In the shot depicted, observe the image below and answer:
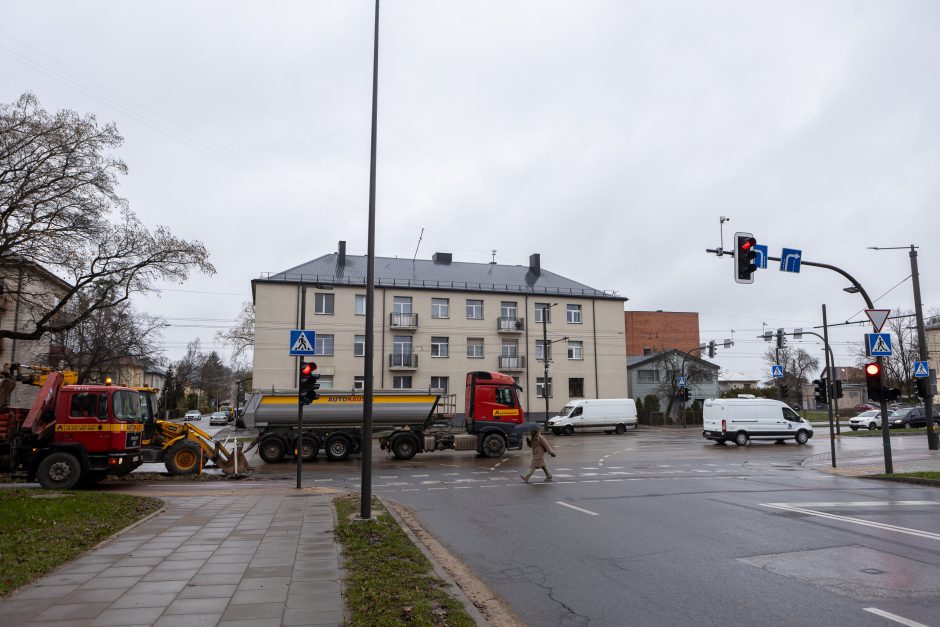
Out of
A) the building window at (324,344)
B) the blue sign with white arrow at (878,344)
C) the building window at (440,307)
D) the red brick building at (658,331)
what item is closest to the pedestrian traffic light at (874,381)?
the blue sign with white arrow at (878,344)

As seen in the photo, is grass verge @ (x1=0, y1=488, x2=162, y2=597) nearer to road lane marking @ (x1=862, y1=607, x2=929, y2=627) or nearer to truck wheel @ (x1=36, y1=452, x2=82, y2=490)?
truck wheel @ (x1=36, y1=452, x2=82, y2=490)

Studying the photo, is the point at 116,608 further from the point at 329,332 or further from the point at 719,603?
the point at 329,332

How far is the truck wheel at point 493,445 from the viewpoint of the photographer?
25.1 meters

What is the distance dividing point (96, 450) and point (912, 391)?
68.6m

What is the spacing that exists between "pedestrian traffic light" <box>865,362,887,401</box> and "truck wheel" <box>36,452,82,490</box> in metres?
20.5

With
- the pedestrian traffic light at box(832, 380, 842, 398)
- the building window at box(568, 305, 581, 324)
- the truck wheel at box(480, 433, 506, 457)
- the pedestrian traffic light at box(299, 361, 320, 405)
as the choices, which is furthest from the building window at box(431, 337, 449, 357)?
the pedestrian traffic light at box(299, 361, 320, 405)

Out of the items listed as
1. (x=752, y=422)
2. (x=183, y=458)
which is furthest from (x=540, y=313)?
(x=183, y=458)

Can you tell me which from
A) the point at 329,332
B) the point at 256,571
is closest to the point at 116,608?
the point at 256,571

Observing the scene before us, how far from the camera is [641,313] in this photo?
264 ft

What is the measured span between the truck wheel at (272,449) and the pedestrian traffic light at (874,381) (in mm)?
19330

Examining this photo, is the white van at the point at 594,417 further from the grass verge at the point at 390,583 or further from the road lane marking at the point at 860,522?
the grass verge at the point at 390,583

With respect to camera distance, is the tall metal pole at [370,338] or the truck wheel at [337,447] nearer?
the tall metal pole at [370,338]

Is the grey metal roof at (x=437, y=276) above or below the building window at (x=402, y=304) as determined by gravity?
above

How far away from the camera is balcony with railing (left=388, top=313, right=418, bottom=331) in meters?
48.2
